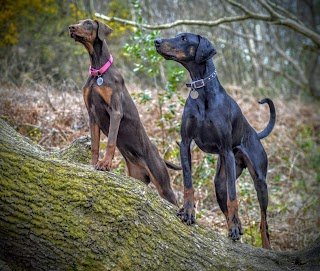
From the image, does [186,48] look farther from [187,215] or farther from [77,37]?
[187,215]

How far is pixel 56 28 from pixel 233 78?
23.2 feet

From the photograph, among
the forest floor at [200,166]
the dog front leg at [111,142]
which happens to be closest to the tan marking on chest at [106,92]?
the dog front leg at [111,142]

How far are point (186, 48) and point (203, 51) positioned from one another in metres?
0.18

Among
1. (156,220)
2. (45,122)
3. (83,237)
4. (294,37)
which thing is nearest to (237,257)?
(156,220)

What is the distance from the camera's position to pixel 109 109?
13.2 ft

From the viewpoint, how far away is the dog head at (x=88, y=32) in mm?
4012

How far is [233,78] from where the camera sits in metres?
15.5

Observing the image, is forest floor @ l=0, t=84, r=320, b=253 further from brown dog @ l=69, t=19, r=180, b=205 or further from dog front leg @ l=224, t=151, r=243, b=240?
dog front leg @ l=224, t=151, r=243, b=240

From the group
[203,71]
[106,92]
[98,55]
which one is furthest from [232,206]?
[98,55]

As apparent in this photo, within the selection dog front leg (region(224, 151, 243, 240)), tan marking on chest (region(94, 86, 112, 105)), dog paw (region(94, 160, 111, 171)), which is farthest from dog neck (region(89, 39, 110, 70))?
dog front leg (region(224, 151, 243, 240))

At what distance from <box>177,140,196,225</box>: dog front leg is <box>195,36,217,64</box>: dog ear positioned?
0.77 m

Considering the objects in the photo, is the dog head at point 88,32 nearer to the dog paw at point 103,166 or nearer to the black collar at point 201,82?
the black collar at point 201,82

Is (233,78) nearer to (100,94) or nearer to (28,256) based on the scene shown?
(100,94)

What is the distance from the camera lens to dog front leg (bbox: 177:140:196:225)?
352 centimetres
